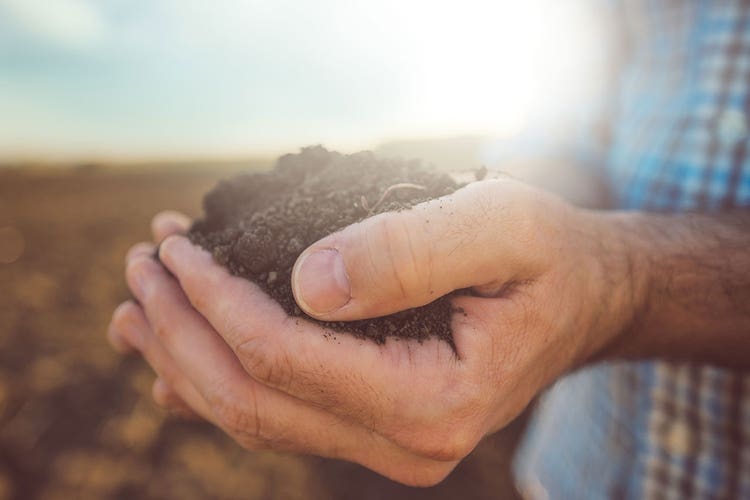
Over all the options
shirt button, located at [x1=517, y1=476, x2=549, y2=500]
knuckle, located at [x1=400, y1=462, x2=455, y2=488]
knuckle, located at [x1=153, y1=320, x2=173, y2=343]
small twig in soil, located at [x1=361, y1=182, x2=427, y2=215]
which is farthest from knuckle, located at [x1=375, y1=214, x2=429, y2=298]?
shirt button, located at [x1=517, y1=476, x2=549, y2=500]

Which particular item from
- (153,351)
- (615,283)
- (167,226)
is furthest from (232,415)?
(615,283)

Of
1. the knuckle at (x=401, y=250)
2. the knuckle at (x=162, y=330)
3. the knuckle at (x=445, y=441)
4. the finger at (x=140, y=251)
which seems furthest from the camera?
the finger at (x=140, y=251)

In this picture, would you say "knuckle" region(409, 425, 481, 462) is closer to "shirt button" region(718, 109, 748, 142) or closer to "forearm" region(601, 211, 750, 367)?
"forearm" region(601, 211, 750, 367)

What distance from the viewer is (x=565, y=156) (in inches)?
115

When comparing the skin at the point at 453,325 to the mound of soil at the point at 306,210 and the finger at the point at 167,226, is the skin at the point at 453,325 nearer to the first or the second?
the mound of soil at the point at 306,210

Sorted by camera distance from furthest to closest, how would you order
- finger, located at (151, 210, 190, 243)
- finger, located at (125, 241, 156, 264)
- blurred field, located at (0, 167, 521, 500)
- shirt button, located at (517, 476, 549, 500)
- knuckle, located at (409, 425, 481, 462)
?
blurred field, located at (0, 167, 521, 500) → shirt button, located at (517, 476, 549, 500) → finger, located at (151, 210, 190, 243) → finger, located at (125, 241, 156, 264) → knuckle, located at (409, 425, 481, 462)

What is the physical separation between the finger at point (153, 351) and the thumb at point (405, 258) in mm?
709

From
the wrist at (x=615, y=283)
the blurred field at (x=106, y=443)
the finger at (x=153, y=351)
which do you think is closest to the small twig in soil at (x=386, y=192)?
the wrist at (x=615, y=283)

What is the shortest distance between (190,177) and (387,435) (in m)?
34.6

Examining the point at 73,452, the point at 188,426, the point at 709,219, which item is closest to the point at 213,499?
the point at 188,426

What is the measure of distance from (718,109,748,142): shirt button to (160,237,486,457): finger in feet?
4.91

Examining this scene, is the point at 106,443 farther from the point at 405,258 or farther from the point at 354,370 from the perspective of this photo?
the point at 405,258

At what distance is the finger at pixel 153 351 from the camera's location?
172cm

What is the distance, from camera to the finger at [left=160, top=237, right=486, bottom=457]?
1.27 metres
